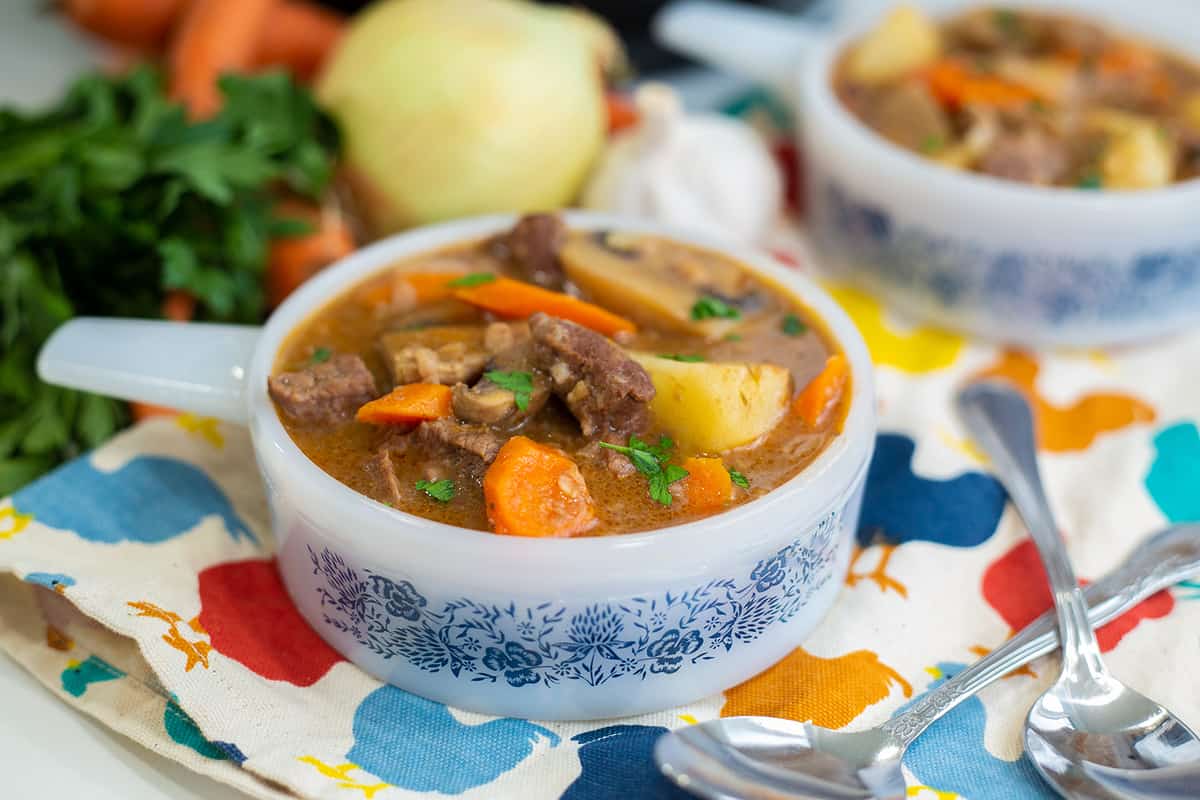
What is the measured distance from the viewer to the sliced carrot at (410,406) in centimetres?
188

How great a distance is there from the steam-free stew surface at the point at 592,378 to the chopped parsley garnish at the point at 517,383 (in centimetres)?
1

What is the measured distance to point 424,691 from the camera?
187 centimetres

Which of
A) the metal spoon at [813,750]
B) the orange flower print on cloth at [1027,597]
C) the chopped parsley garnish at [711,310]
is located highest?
the chopped parsley garnish at [711,310]

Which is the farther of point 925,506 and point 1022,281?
point 1022,281

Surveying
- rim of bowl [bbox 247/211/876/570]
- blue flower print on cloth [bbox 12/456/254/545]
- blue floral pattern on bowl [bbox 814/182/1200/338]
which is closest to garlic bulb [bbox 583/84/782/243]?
blue floral pattern on bowl [bbox 814/182/1200/338]

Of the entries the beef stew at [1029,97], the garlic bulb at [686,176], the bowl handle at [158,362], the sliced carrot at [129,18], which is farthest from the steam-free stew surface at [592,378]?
the sliced carrot at [129,18]

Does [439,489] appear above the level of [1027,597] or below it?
above

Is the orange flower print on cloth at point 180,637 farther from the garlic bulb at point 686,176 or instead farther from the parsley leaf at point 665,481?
the garlic bulb at point 686,176

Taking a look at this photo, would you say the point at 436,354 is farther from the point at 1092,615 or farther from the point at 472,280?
the point at 1092,615

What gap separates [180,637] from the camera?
1865 millimetres

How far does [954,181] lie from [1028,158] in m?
0.21

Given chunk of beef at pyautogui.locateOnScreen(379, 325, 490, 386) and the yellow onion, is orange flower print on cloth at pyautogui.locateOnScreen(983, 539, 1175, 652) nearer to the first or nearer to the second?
chunk of beef at pyautogui.locateOnScreen(379, 325, 490, 386)

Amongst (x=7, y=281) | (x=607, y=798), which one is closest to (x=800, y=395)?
(x=607, y=798)

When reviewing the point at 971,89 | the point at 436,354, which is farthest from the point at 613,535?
the point at 971,89
